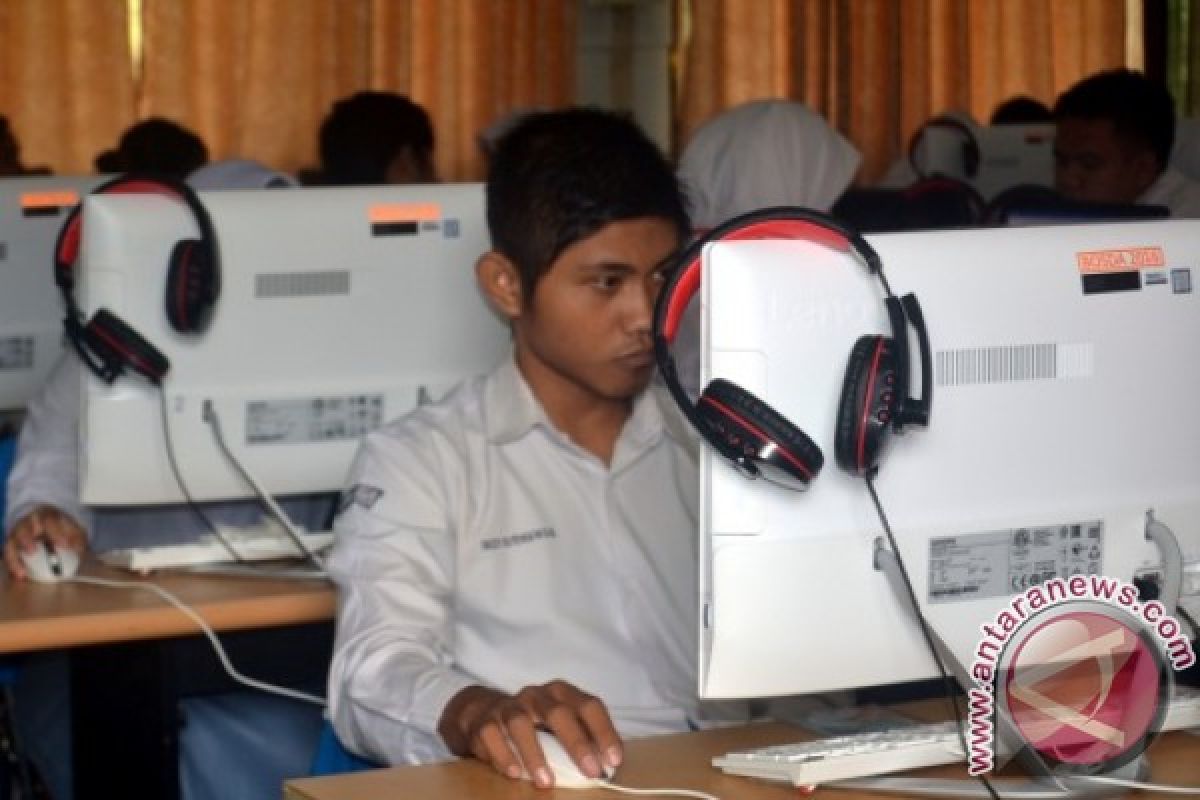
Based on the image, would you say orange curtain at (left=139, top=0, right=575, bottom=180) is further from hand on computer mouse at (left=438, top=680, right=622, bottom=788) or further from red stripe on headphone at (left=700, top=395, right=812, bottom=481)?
red stripe on headphone at (left=700, top=395, right=812, bottom=481)

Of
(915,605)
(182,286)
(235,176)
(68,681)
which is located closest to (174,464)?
(182,286)

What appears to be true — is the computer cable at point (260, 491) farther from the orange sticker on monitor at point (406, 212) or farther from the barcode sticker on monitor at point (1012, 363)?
the barcode sticker on monitor at point (1012, 363)

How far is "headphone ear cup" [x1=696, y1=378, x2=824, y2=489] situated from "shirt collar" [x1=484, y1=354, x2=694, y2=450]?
0.62 meters

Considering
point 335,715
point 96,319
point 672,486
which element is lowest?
point 335,715

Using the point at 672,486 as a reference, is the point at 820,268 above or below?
above

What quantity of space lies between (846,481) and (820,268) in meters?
0.15

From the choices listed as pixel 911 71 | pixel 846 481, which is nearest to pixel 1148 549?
pixel 846 481

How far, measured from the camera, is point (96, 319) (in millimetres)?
2332

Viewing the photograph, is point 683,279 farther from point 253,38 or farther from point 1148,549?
point 253,38

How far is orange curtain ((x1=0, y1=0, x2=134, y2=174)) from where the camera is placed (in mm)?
5832

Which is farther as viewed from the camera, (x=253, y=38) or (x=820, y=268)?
(x=253, y=38)

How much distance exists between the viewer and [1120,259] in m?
1.64

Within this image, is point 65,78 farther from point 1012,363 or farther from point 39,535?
point 1012,363

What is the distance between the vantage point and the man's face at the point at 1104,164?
439cm
